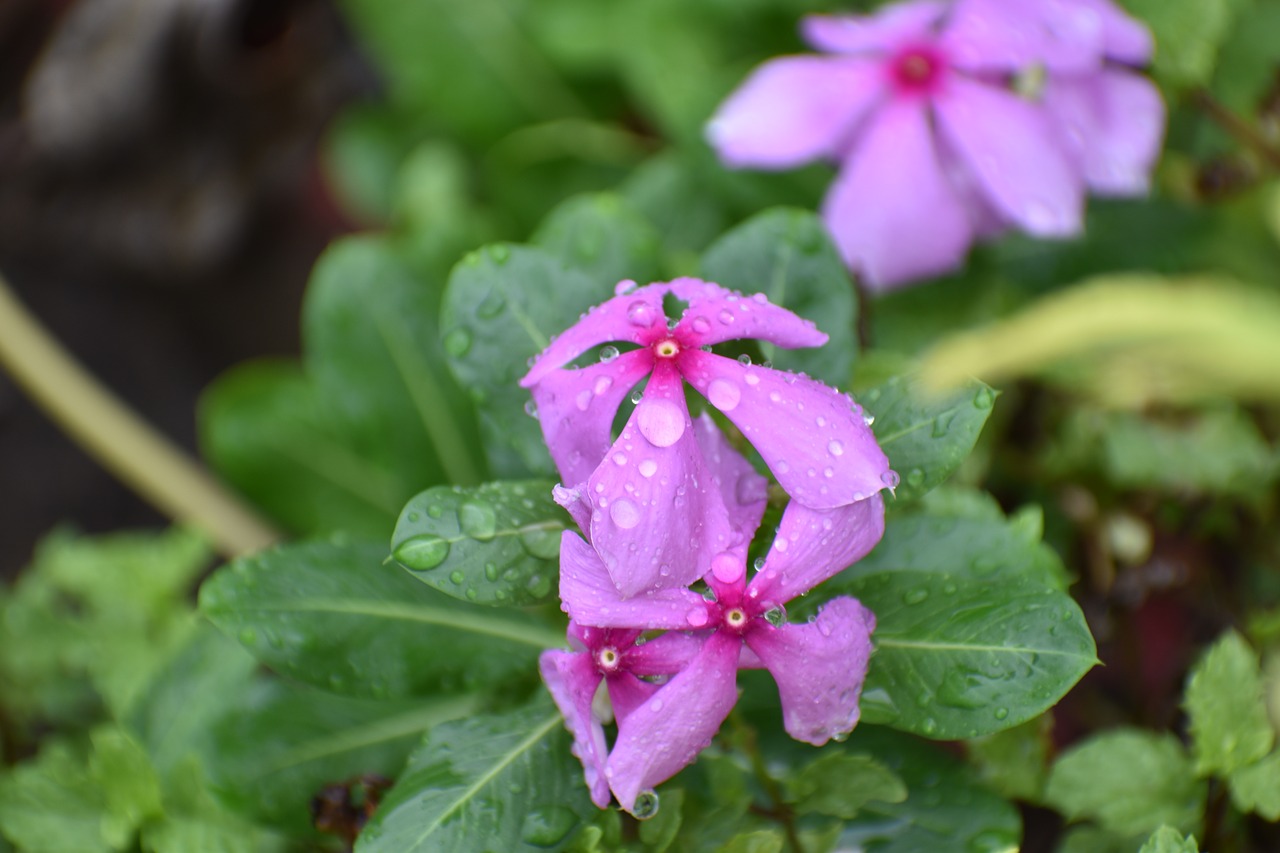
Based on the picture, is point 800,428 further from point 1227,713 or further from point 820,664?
point 1227,713

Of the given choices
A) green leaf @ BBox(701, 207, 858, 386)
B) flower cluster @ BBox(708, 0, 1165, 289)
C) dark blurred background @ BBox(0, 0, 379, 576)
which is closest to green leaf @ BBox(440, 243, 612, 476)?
green leaf @ BBox(701, 207, 858, 386)

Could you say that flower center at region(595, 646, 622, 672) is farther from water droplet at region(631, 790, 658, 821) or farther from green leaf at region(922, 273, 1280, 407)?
green leaf at region(922, 273, 1280, 407)

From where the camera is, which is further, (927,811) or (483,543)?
(927,811)

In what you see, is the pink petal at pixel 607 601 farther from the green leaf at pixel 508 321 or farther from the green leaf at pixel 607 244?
the green leaf at pixel 607 244

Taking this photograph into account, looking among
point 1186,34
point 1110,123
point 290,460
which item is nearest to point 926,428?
point 1110,123

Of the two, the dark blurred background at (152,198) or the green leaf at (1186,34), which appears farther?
the dark blurred background at (152,198)

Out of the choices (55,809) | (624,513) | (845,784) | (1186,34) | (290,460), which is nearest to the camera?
(624,513)

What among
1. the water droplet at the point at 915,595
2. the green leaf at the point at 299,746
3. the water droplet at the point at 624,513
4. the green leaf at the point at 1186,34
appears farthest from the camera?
the green leaf at the point at 1186,34

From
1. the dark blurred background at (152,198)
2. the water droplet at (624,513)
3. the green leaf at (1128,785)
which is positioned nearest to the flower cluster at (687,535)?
the water droplet at (624,513)
